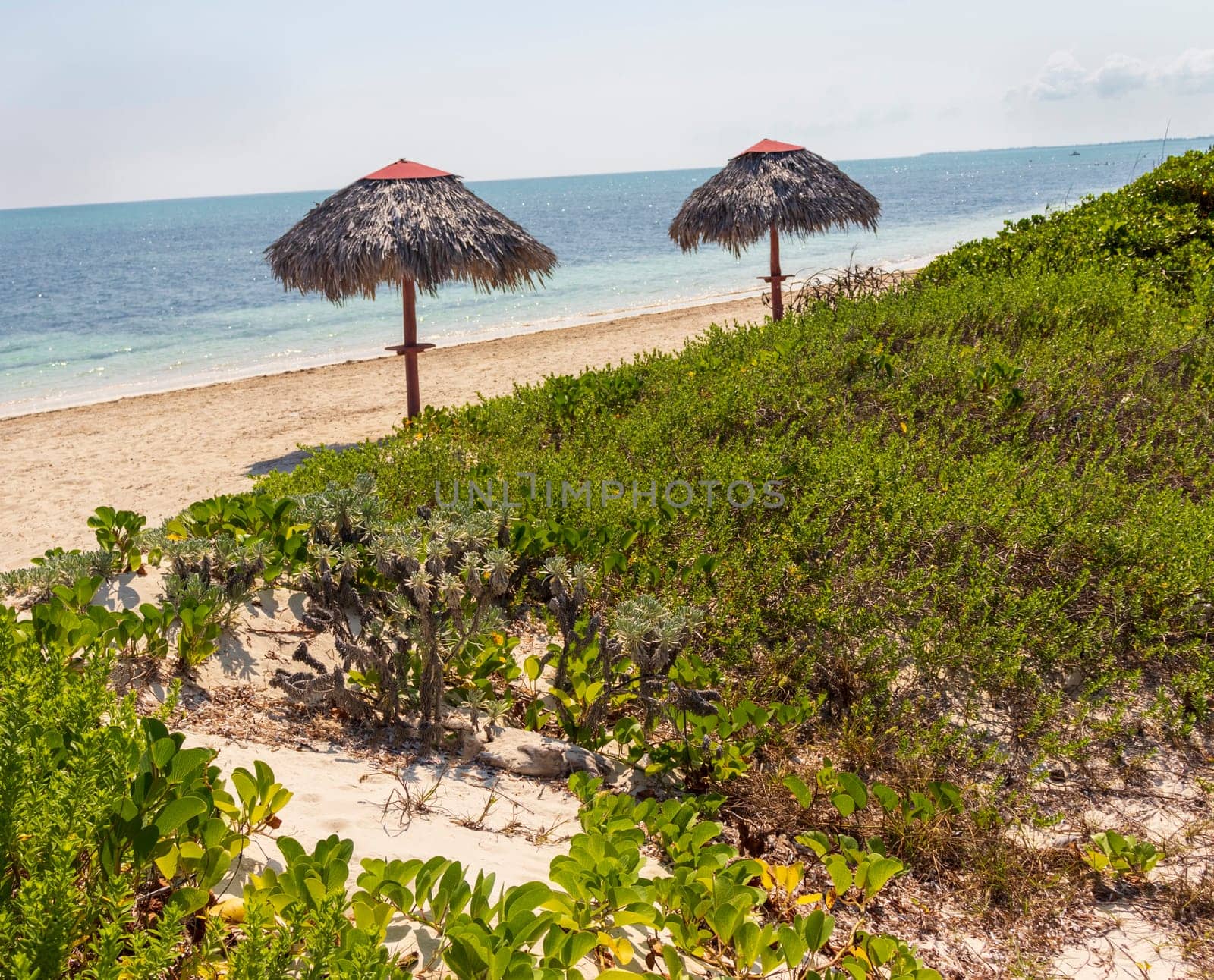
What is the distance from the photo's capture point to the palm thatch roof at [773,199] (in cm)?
1103

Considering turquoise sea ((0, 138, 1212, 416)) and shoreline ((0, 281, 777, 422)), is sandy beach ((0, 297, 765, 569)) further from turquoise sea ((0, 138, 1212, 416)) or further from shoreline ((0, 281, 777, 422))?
turquoise sea ((0, 138, 1212, 416))

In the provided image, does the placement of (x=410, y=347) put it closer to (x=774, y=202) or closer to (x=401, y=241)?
(x=401, y=241)

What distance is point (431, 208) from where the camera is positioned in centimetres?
837

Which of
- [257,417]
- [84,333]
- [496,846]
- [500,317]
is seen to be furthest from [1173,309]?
[84,333]

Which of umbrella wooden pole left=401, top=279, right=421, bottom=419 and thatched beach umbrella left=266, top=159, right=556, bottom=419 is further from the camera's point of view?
umbrella wooden pole left=401, top=279, right=421, bottom=419

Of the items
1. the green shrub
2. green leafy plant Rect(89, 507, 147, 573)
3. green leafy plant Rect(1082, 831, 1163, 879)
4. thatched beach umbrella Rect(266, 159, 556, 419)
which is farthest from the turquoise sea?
green leafy plant Rect(1082, 831, 1163, 879)

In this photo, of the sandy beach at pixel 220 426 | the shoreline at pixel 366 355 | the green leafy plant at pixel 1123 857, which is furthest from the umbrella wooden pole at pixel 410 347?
the green leafy plant at pixel 1123 857

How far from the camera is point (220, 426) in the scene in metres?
10.7

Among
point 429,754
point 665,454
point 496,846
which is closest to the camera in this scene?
point 496,846

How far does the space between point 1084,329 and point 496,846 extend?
6.31 meters

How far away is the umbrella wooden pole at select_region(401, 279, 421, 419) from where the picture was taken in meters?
8.62

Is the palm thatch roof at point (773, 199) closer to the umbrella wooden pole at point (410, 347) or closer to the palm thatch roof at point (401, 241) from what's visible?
the palm thatch roof at point (401, 241)

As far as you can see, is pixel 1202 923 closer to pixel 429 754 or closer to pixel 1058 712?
pixel 1058 712

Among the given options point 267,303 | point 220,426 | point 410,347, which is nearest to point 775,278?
point 410,347
